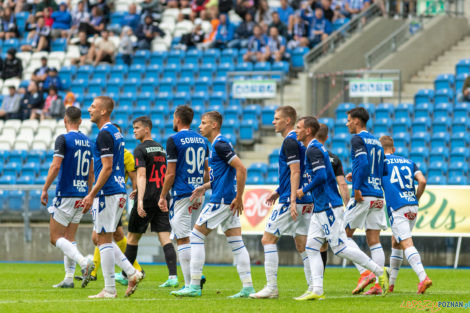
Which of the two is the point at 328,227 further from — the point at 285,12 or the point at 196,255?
the point at 285,12

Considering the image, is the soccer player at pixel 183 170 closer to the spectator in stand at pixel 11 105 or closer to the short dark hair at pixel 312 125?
the short dark hair at pixel 312 125

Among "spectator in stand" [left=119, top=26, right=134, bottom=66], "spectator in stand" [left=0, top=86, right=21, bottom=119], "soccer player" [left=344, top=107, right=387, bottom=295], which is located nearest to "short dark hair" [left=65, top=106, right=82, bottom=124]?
"soccer player" [left=344, top=107, right=387, bottom=295]

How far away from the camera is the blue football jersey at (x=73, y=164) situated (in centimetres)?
→ 1253

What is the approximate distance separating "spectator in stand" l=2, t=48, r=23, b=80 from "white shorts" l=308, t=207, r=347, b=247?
19.8 meters

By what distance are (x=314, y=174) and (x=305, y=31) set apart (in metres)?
16.4

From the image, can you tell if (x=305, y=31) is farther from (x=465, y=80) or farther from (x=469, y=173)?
(x=469, y=173)

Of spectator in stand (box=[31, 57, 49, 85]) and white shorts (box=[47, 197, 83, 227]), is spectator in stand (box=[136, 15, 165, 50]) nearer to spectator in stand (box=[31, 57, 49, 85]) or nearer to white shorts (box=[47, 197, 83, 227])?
spectator in stand (box=[31, 57, 49, 85])

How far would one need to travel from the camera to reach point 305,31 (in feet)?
88.3

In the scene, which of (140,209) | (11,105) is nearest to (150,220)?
(140,209)

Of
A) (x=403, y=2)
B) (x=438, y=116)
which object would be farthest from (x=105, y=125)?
(x=403, y=2)

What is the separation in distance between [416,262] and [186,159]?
3.14 m

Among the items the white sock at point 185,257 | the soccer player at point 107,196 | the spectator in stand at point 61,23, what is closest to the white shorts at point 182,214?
the white sock at point 185,257

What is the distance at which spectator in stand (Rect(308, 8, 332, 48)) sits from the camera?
26.7 m

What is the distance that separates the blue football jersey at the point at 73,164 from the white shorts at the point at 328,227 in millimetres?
3372
